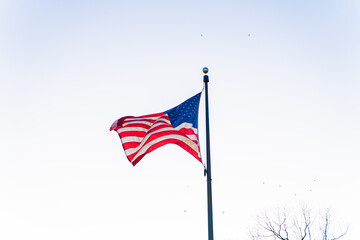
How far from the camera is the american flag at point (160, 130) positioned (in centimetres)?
881

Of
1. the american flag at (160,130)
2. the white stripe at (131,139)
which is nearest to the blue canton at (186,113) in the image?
the american flag at (160,130)

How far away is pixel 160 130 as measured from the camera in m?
9.15

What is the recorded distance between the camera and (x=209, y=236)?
274 inches

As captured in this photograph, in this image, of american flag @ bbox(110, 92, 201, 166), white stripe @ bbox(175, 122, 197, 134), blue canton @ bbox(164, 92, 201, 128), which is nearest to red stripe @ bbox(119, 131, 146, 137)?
american flag @ bbox(110, 92, 201, 166)

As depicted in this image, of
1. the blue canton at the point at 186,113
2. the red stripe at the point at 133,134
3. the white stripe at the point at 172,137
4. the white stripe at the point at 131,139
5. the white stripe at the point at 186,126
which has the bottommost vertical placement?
the white stripe at the point at 172,137

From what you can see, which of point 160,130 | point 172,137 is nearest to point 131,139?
point 160,130

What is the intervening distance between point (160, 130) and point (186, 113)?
0.82m

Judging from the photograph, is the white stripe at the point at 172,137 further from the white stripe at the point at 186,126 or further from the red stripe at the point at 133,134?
the red stripe at the point at 133,134

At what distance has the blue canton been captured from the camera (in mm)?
8977

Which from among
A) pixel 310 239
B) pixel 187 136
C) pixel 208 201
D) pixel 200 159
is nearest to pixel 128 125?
pixel 187 136

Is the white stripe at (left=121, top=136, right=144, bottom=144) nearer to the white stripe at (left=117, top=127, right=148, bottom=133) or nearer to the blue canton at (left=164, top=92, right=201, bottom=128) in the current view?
the white stripe at (left=117, top=127, right=148, bottom=133)

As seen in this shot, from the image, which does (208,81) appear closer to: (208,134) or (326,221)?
(208,134)

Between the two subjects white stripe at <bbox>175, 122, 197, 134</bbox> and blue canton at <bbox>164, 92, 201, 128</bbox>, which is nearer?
white stripe at <bbox>175, 122, 197, 134</bbox>

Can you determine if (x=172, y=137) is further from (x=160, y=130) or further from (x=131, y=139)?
(x=131, y=139)
